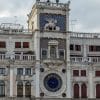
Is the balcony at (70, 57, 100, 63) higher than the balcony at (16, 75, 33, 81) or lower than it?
higher

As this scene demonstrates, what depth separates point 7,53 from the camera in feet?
218

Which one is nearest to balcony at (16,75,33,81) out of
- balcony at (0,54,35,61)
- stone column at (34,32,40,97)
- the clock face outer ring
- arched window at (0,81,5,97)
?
stone column at (34,32,40,97)

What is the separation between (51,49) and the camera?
66.2m

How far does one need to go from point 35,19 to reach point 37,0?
3.19m

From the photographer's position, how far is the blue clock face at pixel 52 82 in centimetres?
6562

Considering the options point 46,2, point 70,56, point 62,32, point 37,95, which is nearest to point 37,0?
point 46,2

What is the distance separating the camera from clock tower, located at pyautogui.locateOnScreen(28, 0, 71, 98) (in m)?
65.3

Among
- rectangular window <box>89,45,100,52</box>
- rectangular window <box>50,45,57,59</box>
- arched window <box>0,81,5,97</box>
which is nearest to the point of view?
arched window <box>0,81,5,97</box>

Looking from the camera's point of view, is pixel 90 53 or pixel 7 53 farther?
pixel 90 53

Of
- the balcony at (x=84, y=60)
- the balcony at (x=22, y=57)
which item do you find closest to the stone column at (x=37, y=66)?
the balcony at (x=22, y=57)

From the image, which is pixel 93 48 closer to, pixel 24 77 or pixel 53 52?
pixel 53 52

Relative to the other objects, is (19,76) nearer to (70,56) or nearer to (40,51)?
(40,51)

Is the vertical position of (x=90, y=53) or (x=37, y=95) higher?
(x=90, y=53)

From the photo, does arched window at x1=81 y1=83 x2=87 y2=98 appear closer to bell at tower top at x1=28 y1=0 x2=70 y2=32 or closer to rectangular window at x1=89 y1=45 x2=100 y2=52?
rectangular window at x1=89 y1=45 x2=100 y2=52
